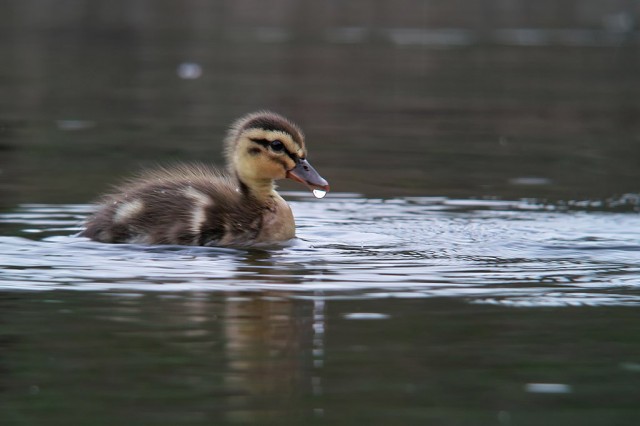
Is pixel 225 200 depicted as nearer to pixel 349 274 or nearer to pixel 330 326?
pixel 349 274

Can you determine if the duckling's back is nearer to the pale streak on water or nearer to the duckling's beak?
the pale streak on water

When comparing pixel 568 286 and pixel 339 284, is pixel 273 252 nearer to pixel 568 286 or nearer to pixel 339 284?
pixel 339 284

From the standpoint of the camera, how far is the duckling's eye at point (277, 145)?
29.7 ft

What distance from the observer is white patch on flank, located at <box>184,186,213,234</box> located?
8.59 meters

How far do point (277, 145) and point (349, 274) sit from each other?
158 centimetres

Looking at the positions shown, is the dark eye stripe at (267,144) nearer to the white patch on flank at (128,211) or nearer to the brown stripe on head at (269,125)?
the brown stripe on head at (269,125)

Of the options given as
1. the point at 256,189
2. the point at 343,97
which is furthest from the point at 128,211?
the point at 343,97

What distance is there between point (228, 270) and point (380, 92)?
49.7 ft

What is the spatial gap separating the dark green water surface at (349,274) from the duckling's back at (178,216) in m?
0.19

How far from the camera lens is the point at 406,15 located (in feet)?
156

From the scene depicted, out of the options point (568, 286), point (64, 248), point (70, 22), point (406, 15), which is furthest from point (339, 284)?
point (406, 15)

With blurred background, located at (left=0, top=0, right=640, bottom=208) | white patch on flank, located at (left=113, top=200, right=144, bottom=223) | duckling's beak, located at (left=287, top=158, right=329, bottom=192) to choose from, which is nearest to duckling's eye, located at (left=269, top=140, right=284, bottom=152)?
duckling's beak, located at (left=287, top=158, right=329, bottom=192)

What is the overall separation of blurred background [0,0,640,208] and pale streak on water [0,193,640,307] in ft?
4.45

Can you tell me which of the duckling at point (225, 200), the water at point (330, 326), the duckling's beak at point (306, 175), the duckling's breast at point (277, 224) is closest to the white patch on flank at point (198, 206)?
the duckling at point (225, 200)
